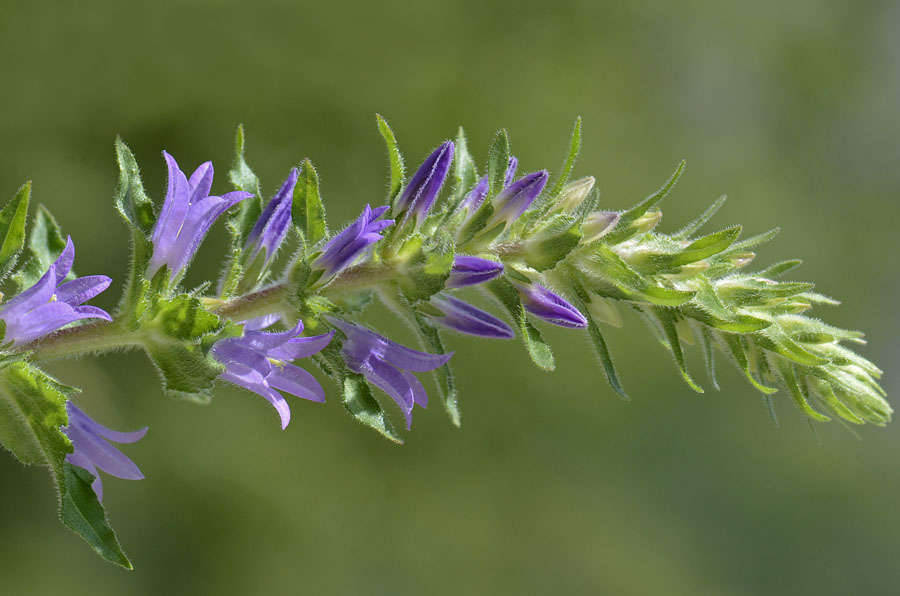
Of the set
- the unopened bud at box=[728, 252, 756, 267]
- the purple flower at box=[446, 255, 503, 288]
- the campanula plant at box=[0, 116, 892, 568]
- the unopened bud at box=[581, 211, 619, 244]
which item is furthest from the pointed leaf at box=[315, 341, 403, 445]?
the unopened bud at box=[728, 252, 756, 267]

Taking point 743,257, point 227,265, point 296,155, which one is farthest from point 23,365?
point 296,155

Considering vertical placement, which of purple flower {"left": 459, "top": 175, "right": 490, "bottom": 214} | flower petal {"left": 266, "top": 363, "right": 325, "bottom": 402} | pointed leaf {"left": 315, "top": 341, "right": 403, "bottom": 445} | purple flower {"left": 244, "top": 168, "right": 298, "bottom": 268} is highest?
purple flower {"left": 459, "top": 175, "right": 490, "bottom": 214}

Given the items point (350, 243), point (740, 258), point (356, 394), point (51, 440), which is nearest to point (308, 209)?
point (350, 243)

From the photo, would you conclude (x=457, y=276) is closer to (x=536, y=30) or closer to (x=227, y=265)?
(x=227, y=265)

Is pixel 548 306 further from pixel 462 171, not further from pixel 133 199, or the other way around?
pixel 133 199

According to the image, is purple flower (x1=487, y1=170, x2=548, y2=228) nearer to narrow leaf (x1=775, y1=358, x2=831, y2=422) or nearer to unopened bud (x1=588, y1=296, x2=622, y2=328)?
unopened bud (x1=588, y1=296, x2=622, y2=328)

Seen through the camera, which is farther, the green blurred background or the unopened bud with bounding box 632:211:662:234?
the green blurred background
